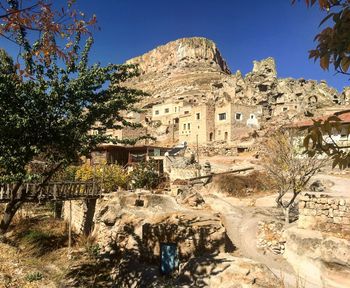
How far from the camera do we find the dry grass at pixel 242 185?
27.0 m

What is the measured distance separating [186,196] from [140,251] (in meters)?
8.06

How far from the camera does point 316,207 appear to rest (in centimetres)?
1427

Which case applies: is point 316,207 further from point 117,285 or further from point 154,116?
point 154,116

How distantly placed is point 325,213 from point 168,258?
706 centimetres

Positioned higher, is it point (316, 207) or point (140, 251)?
→ point (316, 207)

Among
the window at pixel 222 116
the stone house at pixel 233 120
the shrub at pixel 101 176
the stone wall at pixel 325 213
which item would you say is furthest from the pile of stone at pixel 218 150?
the stone wall at pixel 325 213

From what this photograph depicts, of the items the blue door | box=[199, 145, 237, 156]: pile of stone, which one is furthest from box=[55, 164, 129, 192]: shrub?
box=[199, 145, 237, 156]: pile of stone

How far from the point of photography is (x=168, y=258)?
14.1 m

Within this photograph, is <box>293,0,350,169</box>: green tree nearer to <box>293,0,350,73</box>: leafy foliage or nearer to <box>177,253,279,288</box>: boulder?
<box>293,0,350,73</box>: leafy foliage

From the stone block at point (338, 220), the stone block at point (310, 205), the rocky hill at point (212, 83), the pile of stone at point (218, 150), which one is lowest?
the stone block at point (338, 220)

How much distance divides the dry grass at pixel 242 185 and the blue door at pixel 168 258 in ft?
43.9

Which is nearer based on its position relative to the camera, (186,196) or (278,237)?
(278,237)

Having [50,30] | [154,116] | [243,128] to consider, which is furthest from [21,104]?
[154,116]

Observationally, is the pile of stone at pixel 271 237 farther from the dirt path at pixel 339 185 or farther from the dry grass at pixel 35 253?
the dry grass at pixel 35 253
